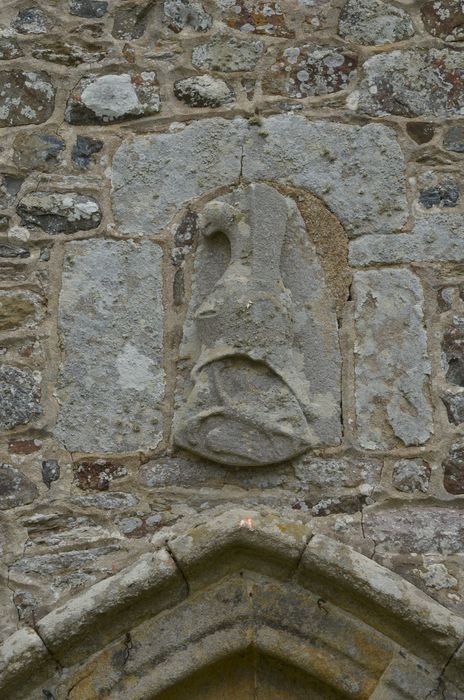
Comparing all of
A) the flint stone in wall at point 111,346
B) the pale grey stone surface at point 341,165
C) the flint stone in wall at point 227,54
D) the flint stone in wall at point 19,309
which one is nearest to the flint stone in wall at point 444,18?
the pale grey stone surface at point 341,165

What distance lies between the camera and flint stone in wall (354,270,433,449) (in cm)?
457

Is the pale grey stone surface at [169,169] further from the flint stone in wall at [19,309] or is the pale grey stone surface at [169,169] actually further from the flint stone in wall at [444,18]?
the flint stone in wall at [444,18]

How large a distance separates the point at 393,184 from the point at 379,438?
99 cm

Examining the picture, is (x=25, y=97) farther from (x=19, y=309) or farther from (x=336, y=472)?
(x=336, y=472)

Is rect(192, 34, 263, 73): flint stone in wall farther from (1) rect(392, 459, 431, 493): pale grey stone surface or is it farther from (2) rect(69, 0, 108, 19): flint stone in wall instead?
(1) rect(392, 459, 431, 493): pale grey stone surface

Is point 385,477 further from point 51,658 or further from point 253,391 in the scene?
point 51,658

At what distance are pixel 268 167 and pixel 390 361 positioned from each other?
884mm

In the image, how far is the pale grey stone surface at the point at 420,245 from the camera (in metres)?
4.78

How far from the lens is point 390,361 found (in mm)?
4652

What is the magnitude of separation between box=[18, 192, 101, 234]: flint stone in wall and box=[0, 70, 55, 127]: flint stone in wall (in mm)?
330

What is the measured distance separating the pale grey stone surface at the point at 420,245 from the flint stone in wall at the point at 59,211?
38.5 inches

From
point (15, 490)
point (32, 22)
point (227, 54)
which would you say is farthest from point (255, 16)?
point (15, 490)

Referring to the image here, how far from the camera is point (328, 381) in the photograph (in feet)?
15.1

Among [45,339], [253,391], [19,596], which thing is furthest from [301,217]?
[19,596]
